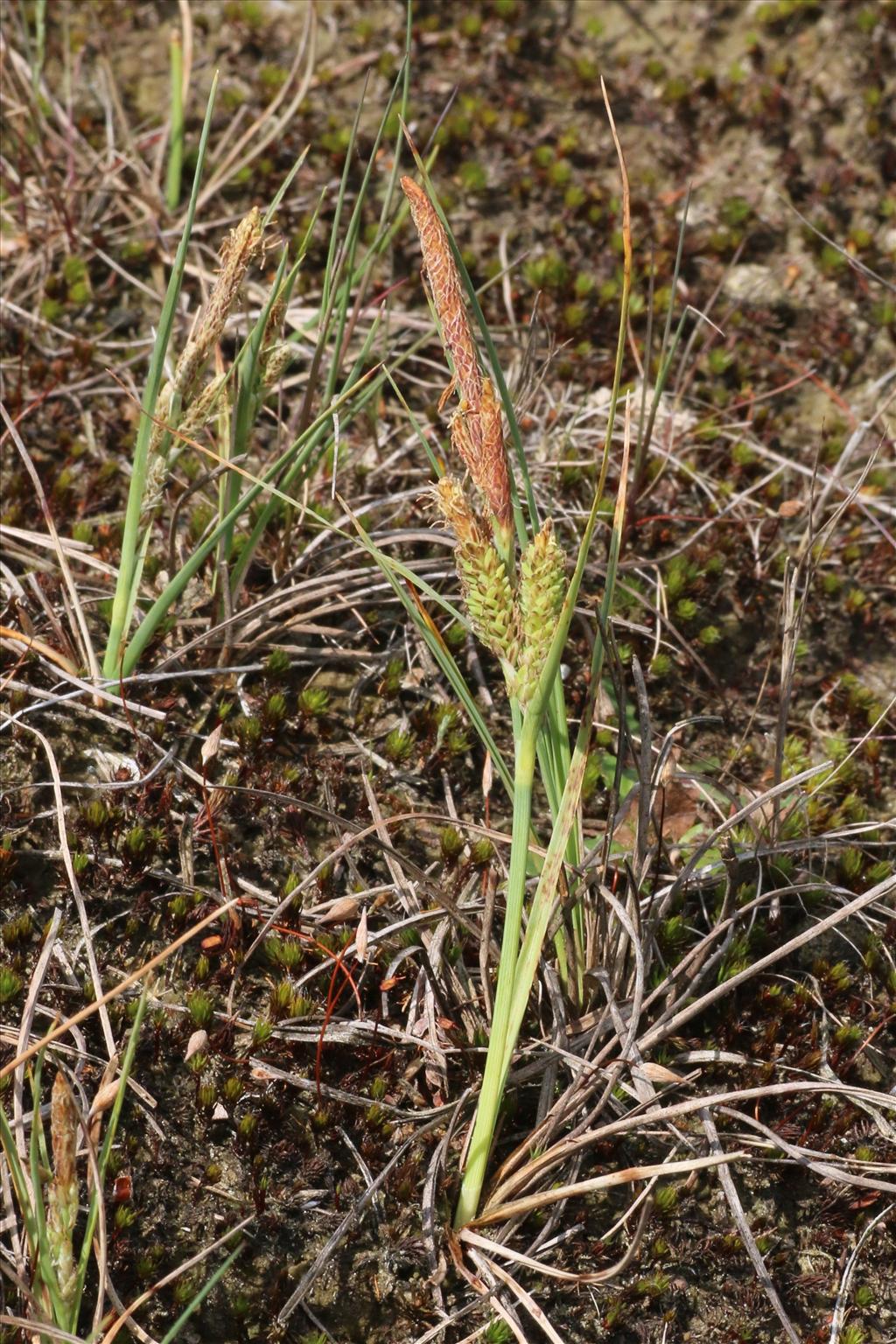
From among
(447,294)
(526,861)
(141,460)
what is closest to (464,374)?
(447,294)

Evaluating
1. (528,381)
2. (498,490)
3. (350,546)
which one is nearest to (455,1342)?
(498,490)

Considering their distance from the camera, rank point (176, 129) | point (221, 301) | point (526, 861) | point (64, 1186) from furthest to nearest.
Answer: point (176, 129) → point (221, 301) → point (526, 861) → point (64, 1186)

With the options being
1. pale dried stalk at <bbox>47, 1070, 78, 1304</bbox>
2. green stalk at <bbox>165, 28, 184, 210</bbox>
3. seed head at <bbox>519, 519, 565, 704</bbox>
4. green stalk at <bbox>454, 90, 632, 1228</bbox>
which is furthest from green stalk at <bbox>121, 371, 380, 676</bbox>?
green stalk at <bbox>165, 28, 184, 210</bbox>

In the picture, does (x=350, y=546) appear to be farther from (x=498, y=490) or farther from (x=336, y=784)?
(x=498, y=490)

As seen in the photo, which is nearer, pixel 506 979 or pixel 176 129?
pixel 506 979

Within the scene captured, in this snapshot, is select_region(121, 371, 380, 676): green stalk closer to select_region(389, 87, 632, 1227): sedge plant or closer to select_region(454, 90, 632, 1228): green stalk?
select_region(389, 87, 632, 1227): sedge plant

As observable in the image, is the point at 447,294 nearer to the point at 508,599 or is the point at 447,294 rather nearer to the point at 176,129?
the point at 508,599
